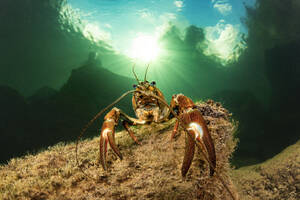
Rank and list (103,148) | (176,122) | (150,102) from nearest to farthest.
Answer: (103,148)
(176,122)
(150,102)

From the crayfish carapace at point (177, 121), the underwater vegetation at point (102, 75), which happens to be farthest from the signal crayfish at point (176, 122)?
the underwater vegetation at point (102, 75)

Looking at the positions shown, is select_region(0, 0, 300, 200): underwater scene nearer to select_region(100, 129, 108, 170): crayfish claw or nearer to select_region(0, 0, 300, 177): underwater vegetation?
select_region(100, 129, 108, 170): crayfish claw

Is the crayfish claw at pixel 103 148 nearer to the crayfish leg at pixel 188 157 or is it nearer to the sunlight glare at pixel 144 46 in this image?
the crayfish leg at pixel 188 157

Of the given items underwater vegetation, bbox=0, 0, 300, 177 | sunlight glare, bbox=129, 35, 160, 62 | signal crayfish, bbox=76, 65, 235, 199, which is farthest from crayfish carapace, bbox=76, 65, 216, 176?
sunlight glare, bbox=129, 35, 160, 62

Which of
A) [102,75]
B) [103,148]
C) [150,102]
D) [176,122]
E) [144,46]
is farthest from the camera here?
[144,46]

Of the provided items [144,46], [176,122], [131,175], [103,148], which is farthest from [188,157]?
[144,46]

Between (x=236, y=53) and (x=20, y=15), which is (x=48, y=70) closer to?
(x=20, y=15)

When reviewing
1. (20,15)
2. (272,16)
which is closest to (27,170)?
(272,16)

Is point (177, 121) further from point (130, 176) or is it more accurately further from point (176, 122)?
point (130, 176)
